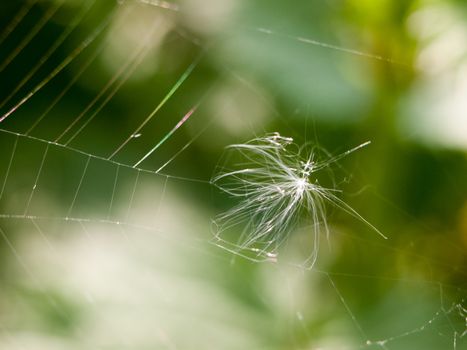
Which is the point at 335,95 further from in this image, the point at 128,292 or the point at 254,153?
the point at 128,292

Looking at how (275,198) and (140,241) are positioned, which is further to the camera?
(140,241)

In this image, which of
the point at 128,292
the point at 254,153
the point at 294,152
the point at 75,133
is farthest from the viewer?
the point at 75,133

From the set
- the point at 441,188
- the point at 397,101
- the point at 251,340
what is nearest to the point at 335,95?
the point at 397,101

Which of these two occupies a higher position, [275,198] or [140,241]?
[275,198]
